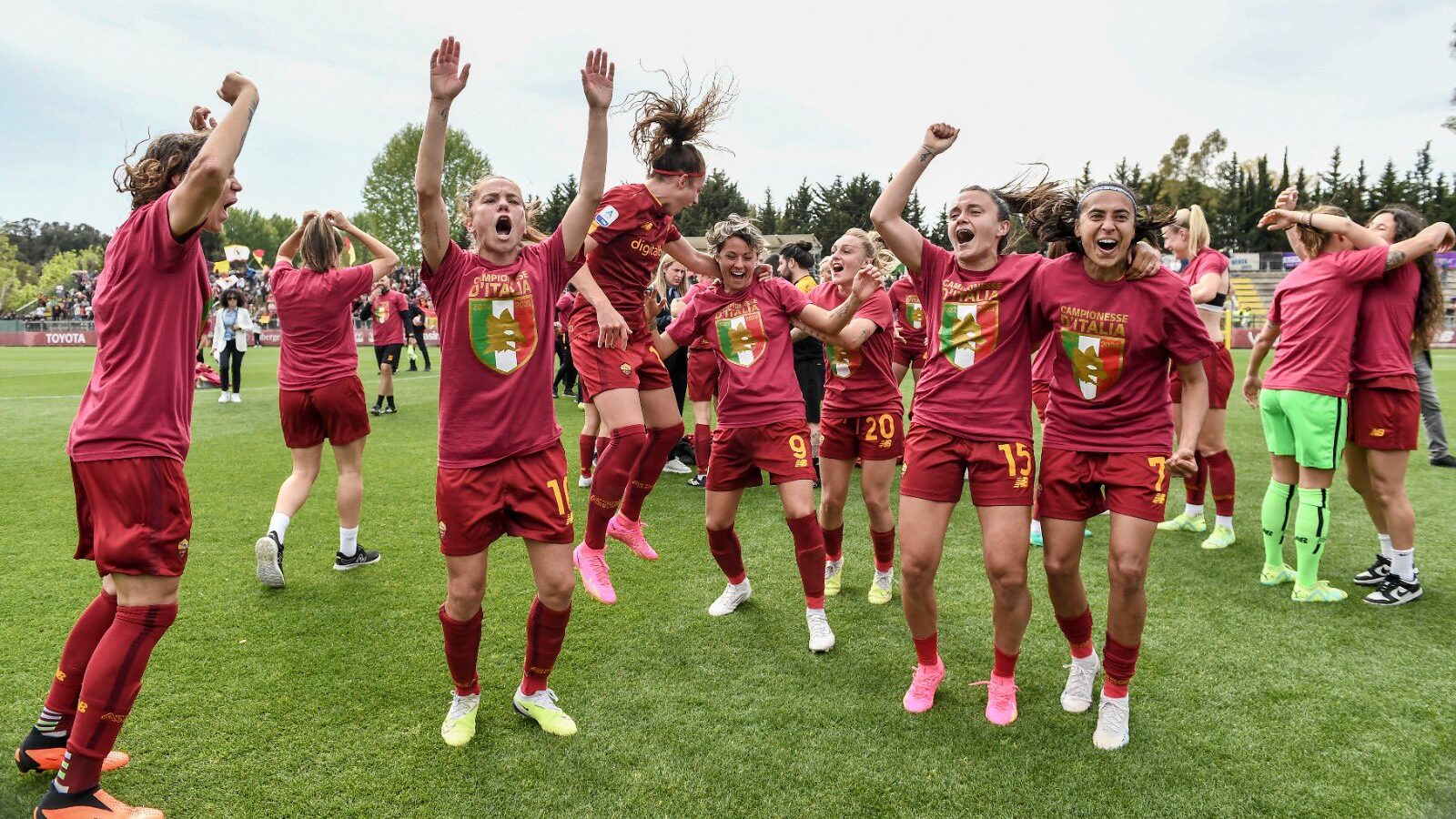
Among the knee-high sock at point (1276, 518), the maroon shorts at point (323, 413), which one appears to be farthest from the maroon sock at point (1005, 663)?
the maroon shorts at point (323, 413)

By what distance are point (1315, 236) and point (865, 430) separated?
2.97 m

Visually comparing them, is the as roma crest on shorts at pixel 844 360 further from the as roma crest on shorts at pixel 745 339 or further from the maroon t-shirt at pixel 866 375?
the as roma crest on shorts at pixel 745 339

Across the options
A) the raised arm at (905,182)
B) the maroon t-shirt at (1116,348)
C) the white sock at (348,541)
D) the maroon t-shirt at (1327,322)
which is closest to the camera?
the maroon t-shirt at (1116,348)

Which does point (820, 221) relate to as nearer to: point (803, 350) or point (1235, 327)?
point (1235, 327)

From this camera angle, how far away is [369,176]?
2474 inches

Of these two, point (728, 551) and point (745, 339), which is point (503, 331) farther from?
point (728, 551)

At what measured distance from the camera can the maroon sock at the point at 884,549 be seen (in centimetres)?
529

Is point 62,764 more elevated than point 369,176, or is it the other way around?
point 369,176

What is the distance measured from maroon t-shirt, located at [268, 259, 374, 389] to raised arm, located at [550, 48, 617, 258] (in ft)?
9.01

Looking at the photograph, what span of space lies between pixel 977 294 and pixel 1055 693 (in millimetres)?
1878

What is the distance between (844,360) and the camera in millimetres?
5352

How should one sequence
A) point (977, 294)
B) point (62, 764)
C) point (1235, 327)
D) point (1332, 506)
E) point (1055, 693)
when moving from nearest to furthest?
point (62, 764) → point (977, 294) → point (1055, 693) → point (1332, 506) → point (1235, 327)

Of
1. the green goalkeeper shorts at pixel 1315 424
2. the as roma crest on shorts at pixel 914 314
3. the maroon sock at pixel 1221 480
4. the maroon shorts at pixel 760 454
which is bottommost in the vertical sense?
the maroon sock at pixel 1221 480

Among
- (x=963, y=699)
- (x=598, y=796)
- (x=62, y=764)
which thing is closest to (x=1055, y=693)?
(x=963, y=699)
